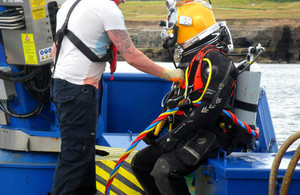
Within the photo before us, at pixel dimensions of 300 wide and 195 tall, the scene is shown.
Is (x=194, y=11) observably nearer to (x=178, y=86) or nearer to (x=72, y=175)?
(x=178, y=86)

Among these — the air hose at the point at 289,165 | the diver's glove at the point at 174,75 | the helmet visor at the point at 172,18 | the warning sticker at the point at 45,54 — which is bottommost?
the air hose at the point at 289,165

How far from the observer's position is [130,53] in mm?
3168

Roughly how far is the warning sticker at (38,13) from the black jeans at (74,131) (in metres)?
0.63

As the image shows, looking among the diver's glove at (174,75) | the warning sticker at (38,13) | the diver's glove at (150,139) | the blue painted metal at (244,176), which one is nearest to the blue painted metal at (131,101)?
the diver's glove at (150,139)

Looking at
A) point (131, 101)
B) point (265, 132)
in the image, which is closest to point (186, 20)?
point (265, 132)

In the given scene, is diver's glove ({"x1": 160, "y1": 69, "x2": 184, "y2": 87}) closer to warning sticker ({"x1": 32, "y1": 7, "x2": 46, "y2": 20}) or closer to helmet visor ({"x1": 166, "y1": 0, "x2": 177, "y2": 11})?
helmet visor ({"x1": 166, "y1": 0, "x2": 177, "y2": 11})


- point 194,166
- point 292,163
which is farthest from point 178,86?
point 292,163

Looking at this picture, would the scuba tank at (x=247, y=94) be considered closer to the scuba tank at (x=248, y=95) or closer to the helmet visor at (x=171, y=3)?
the scuba tank at (x=248, y=95)

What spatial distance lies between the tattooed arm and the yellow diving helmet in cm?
34

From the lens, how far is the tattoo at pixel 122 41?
307 centimetres

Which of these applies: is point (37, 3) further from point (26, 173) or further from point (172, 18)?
point (26, 173)

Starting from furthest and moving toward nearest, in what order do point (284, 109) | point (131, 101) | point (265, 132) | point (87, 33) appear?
point (284, 109) → point (131, 101) → point (265, 132) → point (87, 33)

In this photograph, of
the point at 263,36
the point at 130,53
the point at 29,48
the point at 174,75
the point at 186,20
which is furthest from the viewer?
the point at 263,36

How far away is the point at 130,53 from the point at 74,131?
634 mm
